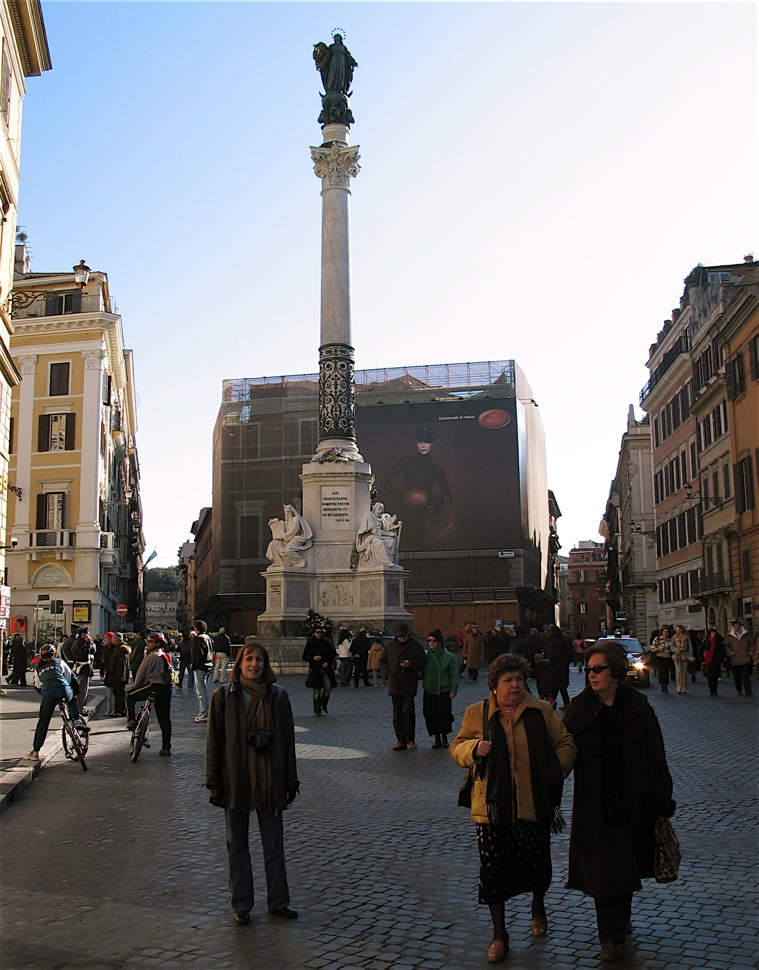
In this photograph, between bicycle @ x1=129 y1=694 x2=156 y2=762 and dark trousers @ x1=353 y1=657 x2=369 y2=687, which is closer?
bicycle @ x1=129 y1=694 x2=156 y2=762

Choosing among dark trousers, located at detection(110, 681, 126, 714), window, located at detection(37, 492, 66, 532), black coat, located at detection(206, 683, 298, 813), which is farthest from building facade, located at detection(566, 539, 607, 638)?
black coat, located at detection(206, 683, 298, 813)

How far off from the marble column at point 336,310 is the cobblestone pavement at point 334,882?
66.6 feet

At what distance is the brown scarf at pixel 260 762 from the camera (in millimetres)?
6230

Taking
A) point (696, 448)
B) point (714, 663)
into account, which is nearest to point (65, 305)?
point (696, 448)

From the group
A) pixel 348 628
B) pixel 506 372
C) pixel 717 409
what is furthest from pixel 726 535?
pixel 506 372

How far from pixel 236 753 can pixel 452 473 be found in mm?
54442

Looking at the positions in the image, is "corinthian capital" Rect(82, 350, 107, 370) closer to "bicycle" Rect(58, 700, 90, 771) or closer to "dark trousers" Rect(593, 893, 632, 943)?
"bicycle" Rect(58, 700, 90, 771)

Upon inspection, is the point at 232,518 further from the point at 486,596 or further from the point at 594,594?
the point at 594,594

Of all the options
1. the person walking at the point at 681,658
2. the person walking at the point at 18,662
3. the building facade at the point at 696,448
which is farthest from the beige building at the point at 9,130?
the building facade at the point at 696,448

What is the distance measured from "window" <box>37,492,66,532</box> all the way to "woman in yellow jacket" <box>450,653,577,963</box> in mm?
43376

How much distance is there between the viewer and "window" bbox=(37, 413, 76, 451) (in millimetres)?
47156

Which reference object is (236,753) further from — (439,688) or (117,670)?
(117,670)

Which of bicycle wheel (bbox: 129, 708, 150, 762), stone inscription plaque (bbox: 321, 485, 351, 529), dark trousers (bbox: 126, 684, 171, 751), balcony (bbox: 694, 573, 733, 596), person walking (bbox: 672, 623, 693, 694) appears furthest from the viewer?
balcony (bbox: 694, 573, 733, 596)

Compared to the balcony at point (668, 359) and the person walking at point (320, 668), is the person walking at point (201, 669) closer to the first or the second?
the person walking at point (320, 668)
